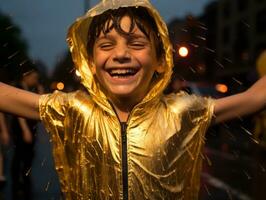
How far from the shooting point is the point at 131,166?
2615 mm

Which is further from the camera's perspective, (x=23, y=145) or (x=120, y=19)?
(x=23, y=145)

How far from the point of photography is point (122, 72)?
2.59 metres

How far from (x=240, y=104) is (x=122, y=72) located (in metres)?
0.55

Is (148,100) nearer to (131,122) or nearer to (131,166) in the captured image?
(131,122)

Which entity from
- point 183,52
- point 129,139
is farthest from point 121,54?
point 183,52

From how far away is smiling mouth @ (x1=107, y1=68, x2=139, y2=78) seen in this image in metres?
2.59

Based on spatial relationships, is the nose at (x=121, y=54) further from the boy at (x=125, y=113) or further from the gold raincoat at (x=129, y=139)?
the gold raincoat at (x=129, y=139)

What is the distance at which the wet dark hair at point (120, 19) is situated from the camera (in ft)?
8.57

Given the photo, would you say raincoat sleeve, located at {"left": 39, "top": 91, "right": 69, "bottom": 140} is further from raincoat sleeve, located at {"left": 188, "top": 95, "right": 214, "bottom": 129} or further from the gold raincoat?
raincoat sleeve, located at {"left": 188, "top": 95, "right": 214, "bottom": 129}

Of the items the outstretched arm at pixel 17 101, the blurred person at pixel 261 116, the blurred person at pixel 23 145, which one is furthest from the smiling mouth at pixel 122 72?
the blurred person at pixel 261 116

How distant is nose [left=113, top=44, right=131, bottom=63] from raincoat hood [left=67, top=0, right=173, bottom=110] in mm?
166

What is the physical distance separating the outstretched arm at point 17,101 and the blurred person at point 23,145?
352cm

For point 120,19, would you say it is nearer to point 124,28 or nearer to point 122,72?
point 124,28

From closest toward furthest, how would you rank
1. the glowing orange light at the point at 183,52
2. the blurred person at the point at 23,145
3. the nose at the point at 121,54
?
the nose at the point at 121,54 < the glowing orange light at the point at 183,52 < the blurred person at the point at 23,145
